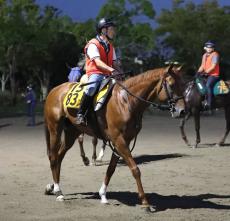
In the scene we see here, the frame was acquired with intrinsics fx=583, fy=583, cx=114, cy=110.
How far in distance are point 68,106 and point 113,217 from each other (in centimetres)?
231

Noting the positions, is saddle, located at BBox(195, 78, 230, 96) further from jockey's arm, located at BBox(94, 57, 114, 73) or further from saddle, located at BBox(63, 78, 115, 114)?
jockey's arm, located at BBox(94, 57, 114, 73)

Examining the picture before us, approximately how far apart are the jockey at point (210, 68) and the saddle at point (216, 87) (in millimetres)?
118

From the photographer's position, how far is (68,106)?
959 cm

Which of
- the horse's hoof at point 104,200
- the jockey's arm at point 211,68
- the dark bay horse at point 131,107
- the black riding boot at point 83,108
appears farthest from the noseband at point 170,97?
the jockey's arm at point 211,68

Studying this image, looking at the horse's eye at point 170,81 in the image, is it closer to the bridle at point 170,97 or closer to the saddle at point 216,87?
the bridle at point 170,97

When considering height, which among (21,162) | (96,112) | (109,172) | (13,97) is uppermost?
(96,112)

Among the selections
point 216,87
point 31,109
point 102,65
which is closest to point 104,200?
point 102,65

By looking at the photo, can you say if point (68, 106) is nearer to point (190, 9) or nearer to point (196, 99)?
point (196, 99)

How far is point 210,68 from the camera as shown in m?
17.2

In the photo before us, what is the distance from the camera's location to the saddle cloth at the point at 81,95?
8875 millimetres

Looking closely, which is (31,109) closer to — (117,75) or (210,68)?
(210,68)

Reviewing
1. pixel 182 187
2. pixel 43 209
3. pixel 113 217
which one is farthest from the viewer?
pixel 182 187

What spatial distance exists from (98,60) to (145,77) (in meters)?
0.80

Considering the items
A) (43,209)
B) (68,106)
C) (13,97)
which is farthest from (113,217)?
(13,97)
